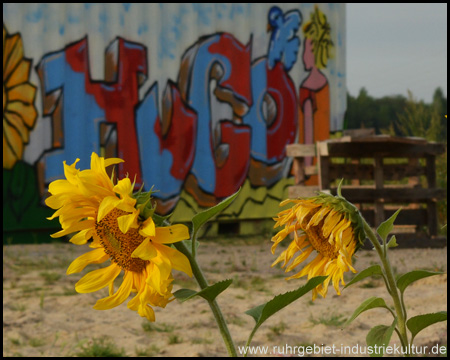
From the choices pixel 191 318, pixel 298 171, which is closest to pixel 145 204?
pixel 191 318

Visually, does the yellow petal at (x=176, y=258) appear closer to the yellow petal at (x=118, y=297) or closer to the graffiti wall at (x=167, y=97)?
the yellow petal at (x=118, y=297)

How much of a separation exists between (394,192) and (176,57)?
8.58ft

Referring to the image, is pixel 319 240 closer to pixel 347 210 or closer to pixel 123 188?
pixel 347 210

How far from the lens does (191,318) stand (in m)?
3.09

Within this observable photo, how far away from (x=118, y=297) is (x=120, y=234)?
0.08 metres

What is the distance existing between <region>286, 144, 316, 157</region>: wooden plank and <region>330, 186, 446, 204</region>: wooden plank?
72cm

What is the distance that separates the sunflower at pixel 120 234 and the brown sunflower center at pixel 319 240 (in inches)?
8.5

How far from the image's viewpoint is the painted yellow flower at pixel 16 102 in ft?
19.0

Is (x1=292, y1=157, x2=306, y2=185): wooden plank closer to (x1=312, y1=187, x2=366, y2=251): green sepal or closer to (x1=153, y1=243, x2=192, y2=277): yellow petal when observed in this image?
(x1=312, y1=187, x2=366, y2=251): green sepal

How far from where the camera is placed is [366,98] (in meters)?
18.6

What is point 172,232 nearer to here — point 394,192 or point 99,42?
point 394,192

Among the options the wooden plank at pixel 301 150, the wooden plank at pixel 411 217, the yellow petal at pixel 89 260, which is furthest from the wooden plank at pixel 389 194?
the yellow petal at pixel 89 260

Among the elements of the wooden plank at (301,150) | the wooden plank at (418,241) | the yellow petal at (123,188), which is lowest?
the wooden plank at (418,241)

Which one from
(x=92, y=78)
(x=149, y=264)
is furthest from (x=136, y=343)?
(x=92, y=78)
